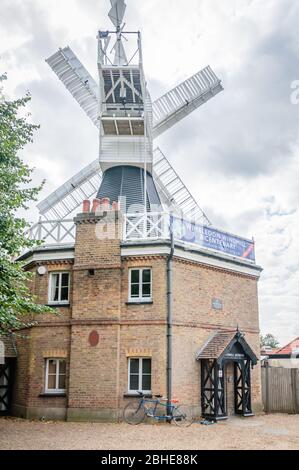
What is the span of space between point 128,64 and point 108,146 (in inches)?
146

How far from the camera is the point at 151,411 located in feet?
49.8

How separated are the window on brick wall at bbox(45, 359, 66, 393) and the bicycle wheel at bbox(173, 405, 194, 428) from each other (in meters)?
4.13

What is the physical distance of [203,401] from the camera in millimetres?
16344

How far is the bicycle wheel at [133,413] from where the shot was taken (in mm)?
15125

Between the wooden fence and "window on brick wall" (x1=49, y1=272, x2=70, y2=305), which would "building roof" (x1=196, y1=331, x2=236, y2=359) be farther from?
"window on brick wall" (x1=49, y1=272, x2=70, y2=305)

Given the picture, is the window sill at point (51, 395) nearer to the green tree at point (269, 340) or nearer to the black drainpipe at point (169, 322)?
the black drainpipe at point (169, 322)

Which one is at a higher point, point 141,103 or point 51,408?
point 141,103

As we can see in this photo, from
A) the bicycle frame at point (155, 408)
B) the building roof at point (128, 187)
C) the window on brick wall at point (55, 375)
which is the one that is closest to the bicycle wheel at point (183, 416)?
the bicycle frame at point (155, 408)

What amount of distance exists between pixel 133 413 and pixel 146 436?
257 centimetres

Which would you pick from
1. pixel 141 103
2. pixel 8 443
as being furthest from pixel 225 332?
pixel 141 103

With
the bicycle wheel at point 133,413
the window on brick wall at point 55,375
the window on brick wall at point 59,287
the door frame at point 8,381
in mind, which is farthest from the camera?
the door frame at point 8,381

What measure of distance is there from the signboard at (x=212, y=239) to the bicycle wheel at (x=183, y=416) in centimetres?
591

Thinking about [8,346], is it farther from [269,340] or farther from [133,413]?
[269,340]
